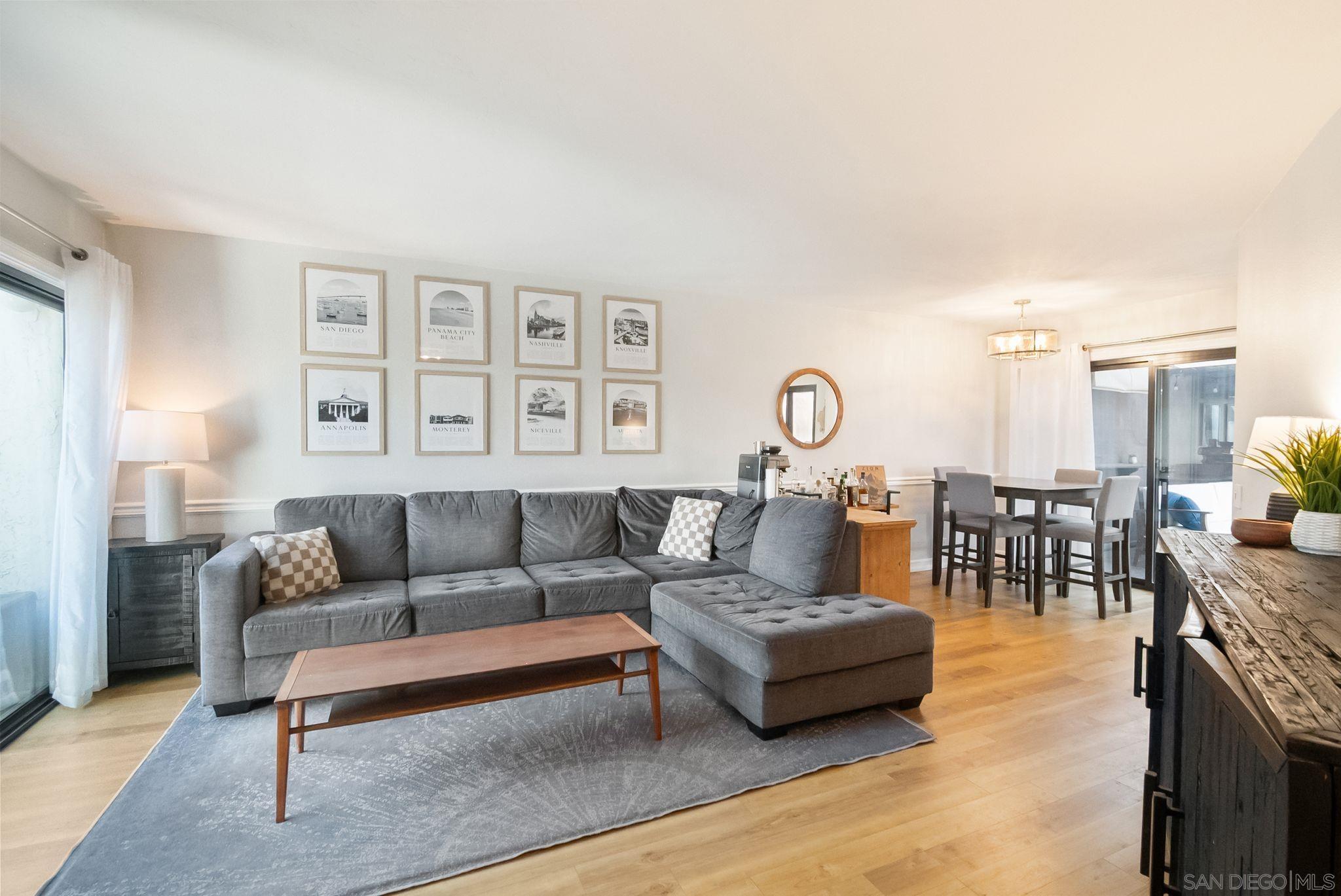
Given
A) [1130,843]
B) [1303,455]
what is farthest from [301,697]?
[1303,455]

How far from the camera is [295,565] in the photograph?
3.13m

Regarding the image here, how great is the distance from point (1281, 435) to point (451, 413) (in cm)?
412

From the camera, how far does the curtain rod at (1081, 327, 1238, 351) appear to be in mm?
4523

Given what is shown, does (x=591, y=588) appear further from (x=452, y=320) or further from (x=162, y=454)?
(x=162, y=454)

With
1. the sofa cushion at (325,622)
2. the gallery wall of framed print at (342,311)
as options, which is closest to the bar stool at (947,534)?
the sofa cushion at (325,622)

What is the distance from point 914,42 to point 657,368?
3.07 m

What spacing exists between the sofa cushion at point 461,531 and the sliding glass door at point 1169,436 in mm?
4987

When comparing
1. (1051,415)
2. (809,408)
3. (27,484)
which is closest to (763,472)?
(809,408)

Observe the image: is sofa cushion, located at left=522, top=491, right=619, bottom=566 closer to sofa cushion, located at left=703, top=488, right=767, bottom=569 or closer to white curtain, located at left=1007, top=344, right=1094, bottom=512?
sofa cushion, located at left=703, top=488, right=767, bottom=569

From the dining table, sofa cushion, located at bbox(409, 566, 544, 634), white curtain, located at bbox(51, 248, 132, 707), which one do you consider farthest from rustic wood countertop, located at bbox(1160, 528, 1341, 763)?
white curtain, located at bbox(51, 248, 132, 707)

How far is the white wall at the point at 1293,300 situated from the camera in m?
2.25

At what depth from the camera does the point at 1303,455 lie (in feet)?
5.90

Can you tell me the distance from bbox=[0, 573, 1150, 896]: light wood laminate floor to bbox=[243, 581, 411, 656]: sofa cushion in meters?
0.53

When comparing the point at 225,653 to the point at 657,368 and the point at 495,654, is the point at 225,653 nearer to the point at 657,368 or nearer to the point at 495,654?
the point at 495,654
